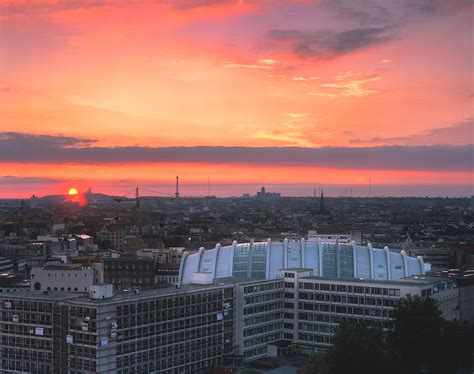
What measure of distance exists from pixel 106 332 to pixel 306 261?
3843 cm

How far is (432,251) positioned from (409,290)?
94.6 meters

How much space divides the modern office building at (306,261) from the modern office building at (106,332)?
71.7ft

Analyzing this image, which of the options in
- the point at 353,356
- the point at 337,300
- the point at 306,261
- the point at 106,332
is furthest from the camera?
the point at 306,261

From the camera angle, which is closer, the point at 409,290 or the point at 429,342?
the point at 429,342

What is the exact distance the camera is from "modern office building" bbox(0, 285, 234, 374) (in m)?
68.1

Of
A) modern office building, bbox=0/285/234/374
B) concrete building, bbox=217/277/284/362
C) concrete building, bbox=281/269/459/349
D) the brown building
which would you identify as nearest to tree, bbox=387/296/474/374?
concrete building, bbox=281/269/459/349

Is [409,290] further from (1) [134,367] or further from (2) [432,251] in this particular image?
Result: (2) [432,251]

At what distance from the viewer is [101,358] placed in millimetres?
67375

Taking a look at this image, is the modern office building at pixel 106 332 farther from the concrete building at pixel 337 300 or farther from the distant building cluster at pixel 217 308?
the concrete building at pixel 337 300

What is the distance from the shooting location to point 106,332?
6781 cm

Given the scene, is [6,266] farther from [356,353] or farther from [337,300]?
[356,353]

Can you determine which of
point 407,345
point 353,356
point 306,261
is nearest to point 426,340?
point 407,345

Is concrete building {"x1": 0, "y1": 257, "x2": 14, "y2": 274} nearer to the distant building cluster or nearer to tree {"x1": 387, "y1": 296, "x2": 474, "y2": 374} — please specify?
the distant building cluster

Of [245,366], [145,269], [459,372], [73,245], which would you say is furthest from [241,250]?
[73,245]
